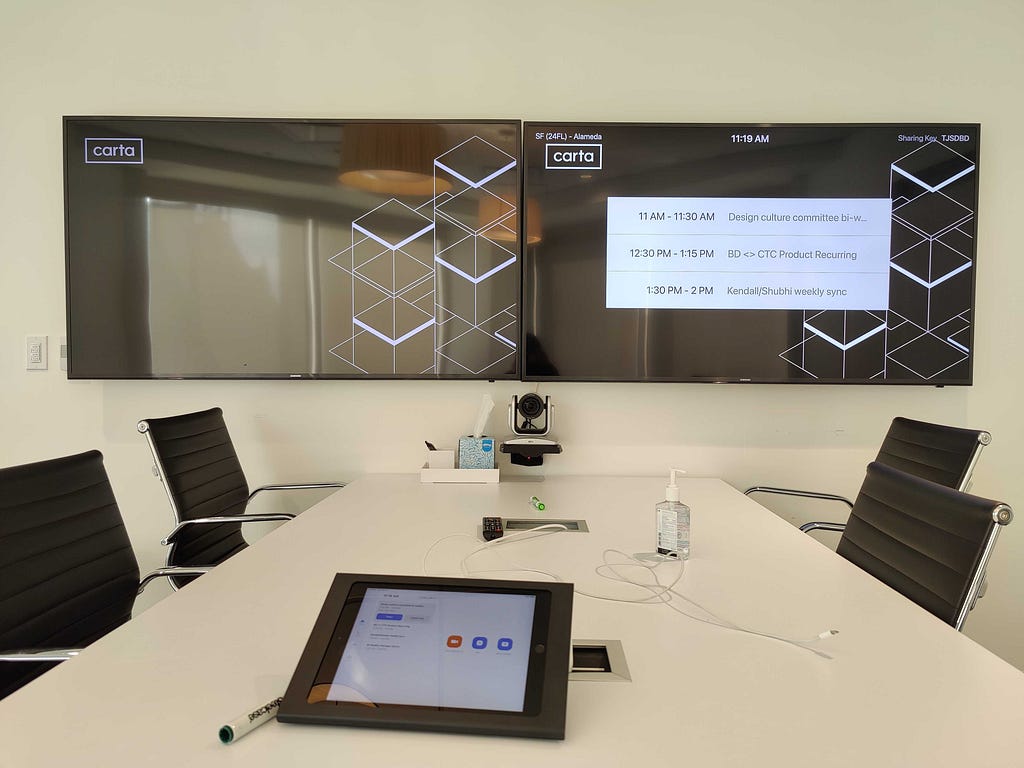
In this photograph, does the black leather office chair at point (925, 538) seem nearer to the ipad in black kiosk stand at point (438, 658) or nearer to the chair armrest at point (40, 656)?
the ipad in black kiosk stand at point (438, 658)

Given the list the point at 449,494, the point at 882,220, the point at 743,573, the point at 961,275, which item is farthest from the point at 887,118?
the point at 449,494

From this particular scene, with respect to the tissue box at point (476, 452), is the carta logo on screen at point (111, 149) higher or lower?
higher

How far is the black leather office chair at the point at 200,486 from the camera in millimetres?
1999

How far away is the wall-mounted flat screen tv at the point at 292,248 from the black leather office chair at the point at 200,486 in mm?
380

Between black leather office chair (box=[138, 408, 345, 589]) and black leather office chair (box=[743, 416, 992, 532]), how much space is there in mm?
2116

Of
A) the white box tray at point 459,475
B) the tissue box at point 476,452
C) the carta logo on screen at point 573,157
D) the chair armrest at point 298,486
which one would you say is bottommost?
the chair armrest at point 298,486

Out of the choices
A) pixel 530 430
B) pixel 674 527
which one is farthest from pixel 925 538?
pixel 530 430

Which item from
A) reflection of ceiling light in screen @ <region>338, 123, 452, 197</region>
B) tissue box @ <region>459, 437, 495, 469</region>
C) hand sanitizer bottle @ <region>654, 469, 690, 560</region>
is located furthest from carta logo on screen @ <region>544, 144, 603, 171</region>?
hand sanitizer bottle @ <region>654, 469, 690, 560</region>

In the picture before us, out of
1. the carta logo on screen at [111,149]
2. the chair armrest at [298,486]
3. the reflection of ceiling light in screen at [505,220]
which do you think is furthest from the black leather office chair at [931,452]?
the carta logo on screen at [111,149]

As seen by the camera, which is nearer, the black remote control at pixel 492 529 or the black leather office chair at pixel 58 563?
the black leather office chair at pixel 58 563

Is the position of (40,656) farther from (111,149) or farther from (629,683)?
(111,149)

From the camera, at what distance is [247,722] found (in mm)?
820

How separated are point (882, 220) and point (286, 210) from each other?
2.54m

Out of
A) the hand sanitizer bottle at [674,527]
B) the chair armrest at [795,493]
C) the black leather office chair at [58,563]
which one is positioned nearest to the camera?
the black leather office chair at [58,563]
